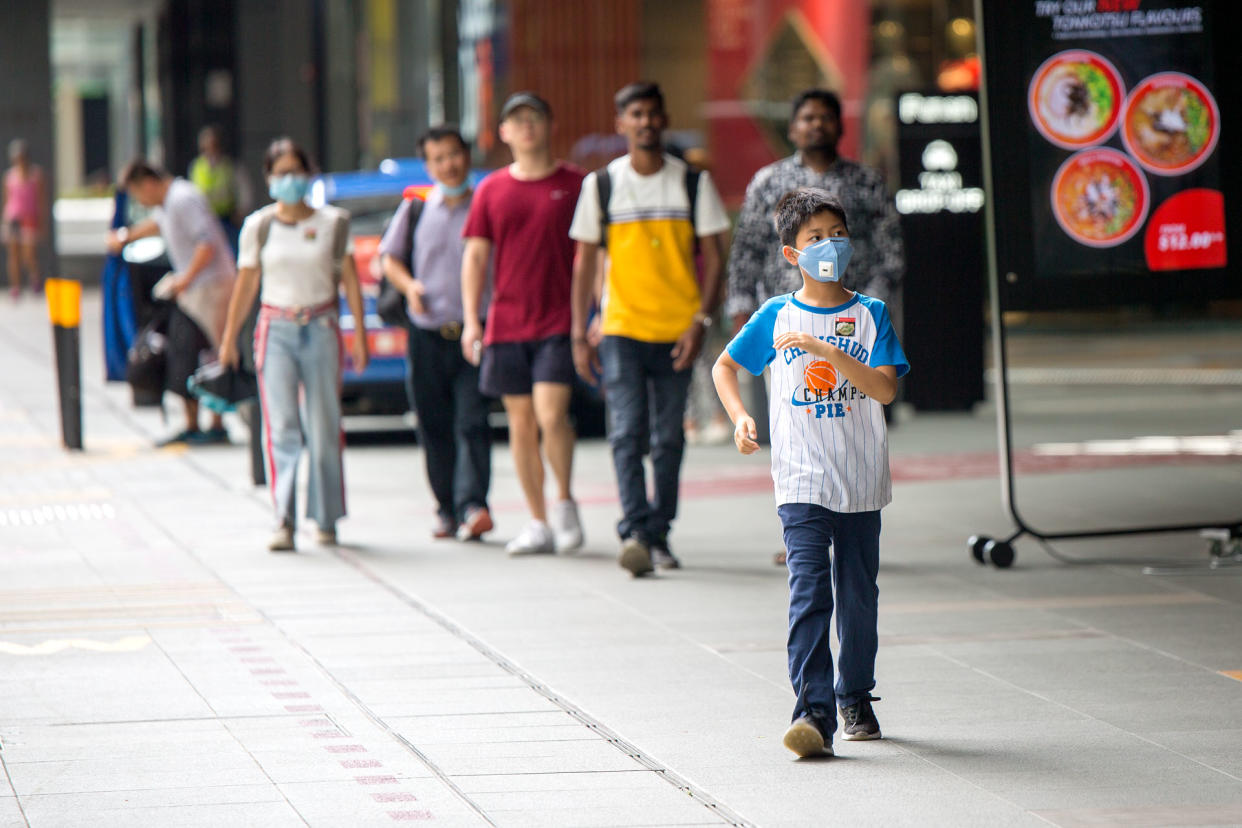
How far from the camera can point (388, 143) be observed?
24.5 metres

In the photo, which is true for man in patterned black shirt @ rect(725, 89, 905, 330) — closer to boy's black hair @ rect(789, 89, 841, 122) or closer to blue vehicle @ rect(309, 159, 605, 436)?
boy's black hair @ rect(789, 89, 841, 122)

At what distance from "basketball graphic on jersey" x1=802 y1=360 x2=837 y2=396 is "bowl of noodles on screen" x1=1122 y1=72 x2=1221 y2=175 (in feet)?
12.4

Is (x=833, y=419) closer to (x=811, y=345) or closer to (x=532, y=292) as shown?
(x=811, y=345)

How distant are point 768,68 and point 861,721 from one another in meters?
20.4

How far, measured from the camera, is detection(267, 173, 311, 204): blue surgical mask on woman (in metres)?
9.37

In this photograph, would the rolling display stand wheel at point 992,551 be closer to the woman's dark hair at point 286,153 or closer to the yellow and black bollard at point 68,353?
the woman's dark hair at point 286,153

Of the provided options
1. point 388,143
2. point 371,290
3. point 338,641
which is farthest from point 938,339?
point 388,143

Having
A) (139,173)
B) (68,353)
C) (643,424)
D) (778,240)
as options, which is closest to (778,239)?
(778,240)

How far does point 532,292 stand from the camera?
30.0 ft

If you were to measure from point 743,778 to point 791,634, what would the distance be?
1.52 feet

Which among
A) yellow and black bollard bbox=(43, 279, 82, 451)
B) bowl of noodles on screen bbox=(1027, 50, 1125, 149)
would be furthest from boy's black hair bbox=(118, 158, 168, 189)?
bowl of noodles on screen bbox=(1027, 50, 1125, 149)

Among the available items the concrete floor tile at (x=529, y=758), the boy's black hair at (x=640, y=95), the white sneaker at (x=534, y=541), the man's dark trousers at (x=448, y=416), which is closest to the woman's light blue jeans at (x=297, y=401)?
the man's dark trousers at (x=448, y=416)

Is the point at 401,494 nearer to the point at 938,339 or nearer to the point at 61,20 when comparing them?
the point at 938,339

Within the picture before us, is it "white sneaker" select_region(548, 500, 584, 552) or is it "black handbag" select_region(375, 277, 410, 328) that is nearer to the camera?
"white sneaker" select_region(548, 500, 584, 552)
